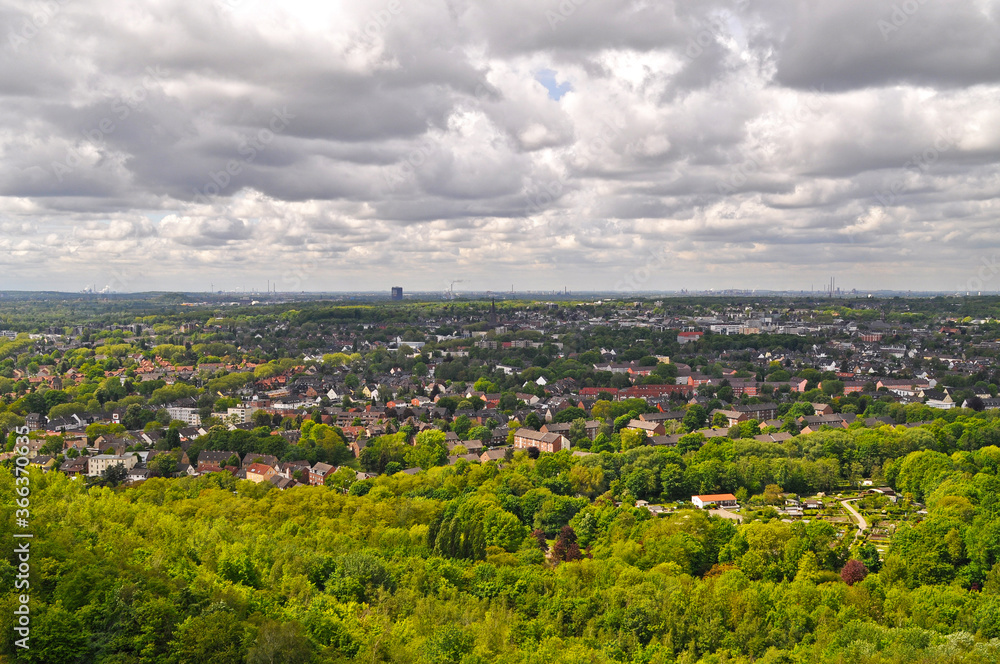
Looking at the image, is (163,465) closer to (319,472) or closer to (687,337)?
(319,472)

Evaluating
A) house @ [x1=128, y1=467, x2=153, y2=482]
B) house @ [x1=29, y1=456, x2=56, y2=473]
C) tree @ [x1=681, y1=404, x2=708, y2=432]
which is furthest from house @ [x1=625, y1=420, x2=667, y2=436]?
house @ [x1=29, y1=456, x2=56, y2=473]

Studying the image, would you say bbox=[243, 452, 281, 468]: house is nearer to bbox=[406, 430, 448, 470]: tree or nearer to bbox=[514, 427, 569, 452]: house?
bbox=[406, 430, 448, 470]: tree

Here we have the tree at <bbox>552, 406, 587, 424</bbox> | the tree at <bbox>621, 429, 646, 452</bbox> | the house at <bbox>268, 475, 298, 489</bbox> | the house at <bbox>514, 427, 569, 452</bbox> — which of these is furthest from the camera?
the tree at <bbox>552, 406, 587, 424</bbox>

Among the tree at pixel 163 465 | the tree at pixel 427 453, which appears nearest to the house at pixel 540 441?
the tree at pixel 427 453

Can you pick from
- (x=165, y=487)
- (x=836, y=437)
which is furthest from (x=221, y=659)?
(x=836, y=437)

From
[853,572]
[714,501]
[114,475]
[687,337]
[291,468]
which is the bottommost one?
[291,468]

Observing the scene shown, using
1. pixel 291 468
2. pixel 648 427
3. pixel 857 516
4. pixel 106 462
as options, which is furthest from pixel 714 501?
pixel 106 462

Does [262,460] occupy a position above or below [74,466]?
above
